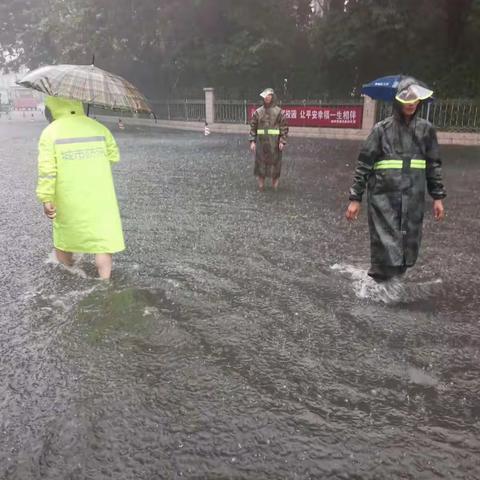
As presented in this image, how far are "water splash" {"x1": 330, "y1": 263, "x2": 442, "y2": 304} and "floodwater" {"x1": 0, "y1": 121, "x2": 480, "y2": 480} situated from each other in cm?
2

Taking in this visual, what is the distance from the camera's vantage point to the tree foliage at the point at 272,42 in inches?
768

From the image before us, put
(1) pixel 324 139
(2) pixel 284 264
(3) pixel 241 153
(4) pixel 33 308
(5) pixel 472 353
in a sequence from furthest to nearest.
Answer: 1. (1) pixel 324 139
2. (3) pixel 241 153
3. (2) pixel 284 264
4. (4) pixel 33 308
5. (5) pixel 472 353

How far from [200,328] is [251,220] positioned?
132 inches

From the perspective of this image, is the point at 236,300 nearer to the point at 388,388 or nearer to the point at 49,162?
the point at 388,388

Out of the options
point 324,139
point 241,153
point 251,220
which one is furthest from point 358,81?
point 251,220

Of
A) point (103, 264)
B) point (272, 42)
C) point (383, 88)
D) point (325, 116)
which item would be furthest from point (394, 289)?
point (272, 42)

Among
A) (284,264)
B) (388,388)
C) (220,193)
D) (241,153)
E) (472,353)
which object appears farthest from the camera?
(241,153)

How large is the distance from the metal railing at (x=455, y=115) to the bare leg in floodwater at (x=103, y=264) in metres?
15.2

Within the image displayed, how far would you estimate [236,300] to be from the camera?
4355 mm

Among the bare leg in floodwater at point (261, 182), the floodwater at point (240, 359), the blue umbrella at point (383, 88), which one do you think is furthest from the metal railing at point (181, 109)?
the floodwater at point (240, 359)

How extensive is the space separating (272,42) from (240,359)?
22.0 metres

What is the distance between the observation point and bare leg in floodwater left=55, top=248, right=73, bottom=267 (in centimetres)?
479

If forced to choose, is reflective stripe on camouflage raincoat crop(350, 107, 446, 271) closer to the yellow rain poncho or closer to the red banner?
the yellow rain poncho

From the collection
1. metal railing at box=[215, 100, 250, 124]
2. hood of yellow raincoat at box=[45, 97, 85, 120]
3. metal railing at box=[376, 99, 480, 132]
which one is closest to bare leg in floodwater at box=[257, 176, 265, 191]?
hood of yellow raincoat at box=[45, 97, 85, 120]
